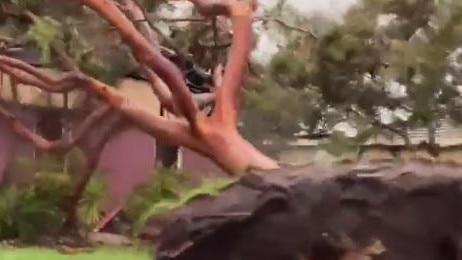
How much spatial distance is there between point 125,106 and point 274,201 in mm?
852

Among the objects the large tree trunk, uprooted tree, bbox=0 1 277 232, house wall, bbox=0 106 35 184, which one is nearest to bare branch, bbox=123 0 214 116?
uprooted tree, bbox=0 1 277 232

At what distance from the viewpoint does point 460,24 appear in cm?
156

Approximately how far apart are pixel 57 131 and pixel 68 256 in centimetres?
90

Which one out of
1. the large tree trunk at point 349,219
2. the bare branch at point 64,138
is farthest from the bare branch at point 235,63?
the large tree trunk at point 349,219

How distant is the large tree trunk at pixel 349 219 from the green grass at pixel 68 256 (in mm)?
791

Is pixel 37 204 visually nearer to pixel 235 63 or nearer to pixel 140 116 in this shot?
pixel 140 116

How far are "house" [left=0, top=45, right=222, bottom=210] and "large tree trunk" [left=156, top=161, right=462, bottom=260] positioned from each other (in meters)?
1.43

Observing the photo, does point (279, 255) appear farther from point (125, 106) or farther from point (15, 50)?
point (15, 50)

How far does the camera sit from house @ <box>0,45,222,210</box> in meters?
2.31

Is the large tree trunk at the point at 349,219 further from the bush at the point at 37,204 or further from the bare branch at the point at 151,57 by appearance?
the bush at the point at 37,204

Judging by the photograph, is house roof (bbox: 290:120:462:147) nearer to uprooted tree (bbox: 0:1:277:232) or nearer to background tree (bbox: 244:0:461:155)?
background tree (bbox: 244:0:461:155)

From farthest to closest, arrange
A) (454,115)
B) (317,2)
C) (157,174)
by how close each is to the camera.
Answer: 1. (317,2)
2. (157,174)
3. (454,115)

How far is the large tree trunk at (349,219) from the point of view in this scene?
30.5 inches

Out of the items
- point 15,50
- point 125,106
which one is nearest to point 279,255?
point 125,106
